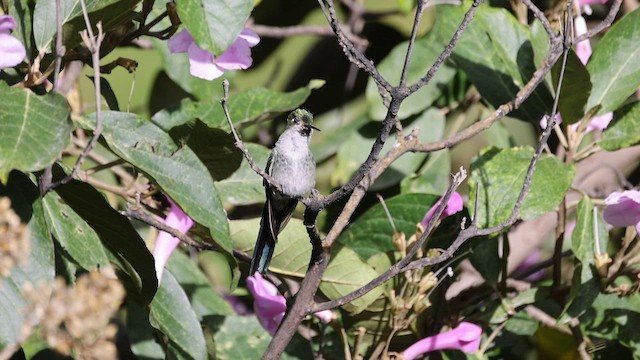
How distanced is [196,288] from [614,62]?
1.17 m

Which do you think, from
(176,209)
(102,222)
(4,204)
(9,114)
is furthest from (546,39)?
(4,204)

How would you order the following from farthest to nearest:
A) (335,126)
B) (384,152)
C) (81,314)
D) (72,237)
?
(335,126)
(384,152)
(72,237)
(81,314)

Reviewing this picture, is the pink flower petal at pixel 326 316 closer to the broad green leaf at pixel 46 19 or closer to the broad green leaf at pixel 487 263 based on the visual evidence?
the broad green leaf at pixel 487 263

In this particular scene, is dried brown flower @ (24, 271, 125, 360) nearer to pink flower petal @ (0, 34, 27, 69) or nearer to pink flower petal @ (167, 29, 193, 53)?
pink flower petal @ (0, 34, 27, 69)

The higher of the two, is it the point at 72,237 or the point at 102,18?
the point at 102,18

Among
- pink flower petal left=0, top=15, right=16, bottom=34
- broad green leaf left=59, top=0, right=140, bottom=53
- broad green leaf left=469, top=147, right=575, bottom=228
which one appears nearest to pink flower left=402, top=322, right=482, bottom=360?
broad green leaf left=469, top=147, right=575, bottom=228

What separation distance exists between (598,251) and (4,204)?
1.48 m

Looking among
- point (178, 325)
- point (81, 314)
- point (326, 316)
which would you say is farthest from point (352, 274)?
point (81, 314)

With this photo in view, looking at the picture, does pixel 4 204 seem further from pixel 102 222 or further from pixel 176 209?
pixel 176 209

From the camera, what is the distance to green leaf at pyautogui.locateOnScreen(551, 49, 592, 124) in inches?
86.1

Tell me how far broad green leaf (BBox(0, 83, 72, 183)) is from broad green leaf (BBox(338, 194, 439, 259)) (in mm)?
957

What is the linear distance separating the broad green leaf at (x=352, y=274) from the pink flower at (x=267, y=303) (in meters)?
0.07

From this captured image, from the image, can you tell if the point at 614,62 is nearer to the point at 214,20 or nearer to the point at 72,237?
the point at 214,20

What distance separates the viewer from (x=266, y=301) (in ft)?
7.04
